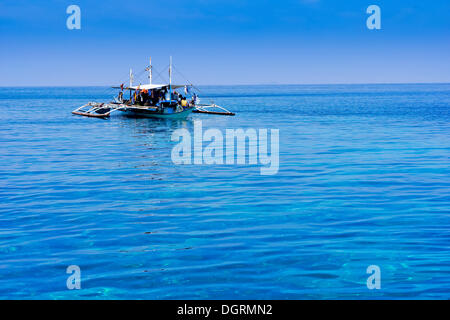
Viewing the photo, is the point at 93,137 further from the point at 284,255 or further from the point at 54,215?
the point at 284,255

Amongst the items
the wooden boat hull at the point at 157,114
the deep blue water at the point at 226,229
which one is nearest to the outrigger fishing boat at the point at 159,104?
the wooden boat hull at the point at 157,114

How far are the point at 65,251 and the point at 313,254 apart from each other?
6.48 meters

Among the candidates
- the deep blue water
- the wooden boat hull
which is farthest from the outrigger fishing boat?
the deep blue water

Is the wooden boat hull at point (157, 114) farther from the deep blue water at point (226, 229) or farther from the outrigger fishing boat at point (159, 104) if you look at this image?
the deep blue water at point (226, 229)

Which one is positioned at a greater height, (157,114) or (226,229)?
(157,114)

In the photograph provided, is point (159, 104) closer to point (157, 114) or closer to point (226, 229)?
point (157, 114)

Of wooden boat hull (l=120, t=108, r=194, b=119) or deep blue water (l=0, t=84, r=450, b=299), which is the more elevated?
wooden boat hull (l=120, t=108, r=194, b=119)

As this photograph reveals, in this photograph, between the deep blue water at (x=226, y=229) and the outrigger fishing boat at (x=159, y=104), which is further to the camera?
the outrigger fishing boat at (x=159, y=104)

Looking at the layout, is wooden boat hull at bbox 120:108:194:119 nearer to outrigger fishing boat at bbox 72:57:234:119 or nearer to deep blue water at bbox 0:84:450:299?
outrigger fishing boat at bbox 72:57:234:119

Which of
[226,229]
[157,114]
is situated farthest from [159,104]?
[226,229]

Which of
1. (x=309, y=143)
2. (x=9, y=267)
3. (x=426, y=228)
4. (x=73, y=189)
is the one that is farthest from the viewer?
(x=309, y=143)

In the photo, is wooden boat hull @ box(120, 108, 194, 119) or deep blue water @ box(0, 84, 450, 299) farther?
wooden boat hull @ box(120, 108, 194, 119)
